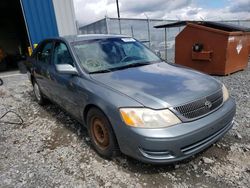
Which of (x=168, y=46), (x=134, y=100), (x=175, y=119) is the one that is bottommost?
(x=168, y=46)

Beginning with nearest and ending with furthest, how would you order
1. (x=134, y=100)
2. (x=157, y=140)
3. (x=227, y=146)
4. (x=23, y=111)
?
(x=157, y=140)
(x=134, y=100)
(x=227, y=146)
(x=23, y=111)

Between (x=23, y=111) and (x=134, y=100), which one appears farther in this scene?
(x=23, y=111)

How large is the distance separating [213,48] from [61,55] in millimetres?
5297

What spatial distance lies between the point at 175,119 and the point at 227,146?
1248 millimetres

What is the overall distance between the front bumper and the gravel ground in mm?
344

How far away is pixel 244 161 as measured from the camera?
2.55 meters

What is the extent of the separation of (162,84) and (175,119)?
1.66ft

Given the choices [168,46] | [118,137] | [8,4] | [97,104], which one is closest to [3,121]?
[97,104]

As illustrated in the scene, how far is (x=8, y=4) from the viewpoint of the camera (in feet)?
44.3

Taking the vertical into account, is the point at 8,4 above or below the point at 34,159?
above

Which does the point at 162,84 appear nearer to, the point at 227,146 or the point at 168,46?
the point at 227,146

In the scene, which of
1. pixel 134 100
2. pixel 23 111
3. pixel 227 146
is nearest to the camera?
pixel 134 100

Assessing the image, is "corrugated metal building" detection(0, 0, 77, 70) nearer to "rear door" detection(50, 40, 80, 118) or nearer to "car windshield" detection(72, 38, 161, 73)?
"rear door" detection(50, 40, 80, 118)

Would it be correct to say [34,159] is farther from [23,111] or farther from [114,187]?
[23,111]
